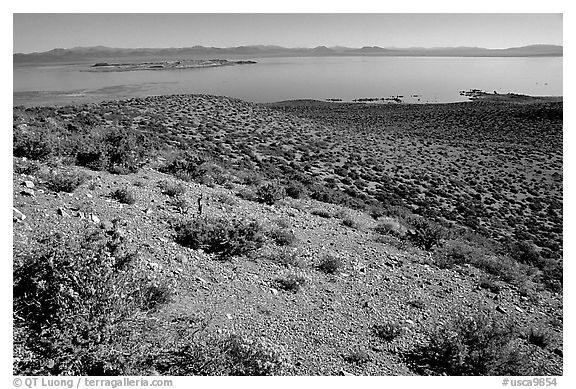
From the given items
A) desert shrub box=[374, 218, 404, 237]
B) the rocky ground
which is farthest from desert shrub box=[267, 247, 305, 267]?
desert shrub box=[374, 218, 404, 237]

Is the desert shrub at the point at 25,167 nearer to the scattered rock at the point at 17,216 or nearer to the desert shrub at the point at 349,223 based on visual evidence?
the scattered rock at the point at 17,216

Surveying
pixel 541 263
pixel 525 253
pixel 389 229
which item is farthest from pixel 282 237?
pixel 525 253

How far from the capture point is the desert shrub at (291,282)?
24.0 feet

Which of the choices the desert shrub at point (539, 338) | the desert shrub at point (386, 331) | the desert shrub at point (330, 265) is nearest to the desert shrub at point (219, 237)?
the desert shrub at point (330, 265)

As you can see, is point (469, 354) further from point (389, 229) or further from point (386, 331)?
point (389, 229)

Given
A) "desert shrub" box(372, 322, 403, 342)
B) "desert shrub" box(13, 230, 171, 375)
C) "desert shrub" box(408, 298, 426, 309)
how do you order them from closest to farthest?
"desert shrub" box(13, 230, 171, 375) < "desert shrub" box(372, 322, 403, 342) < "desert shrub" box(408, 298, 426, 309)

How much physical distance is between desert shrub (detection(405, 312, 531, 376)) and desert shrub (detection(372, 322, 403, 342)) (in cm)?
38

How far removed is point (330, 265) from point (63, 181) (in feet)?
19.8

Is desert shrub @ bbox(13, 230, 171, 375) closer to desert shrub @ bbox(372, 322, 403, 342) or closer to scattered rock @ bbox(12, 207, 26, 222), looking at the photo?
scattered rock @ bbox(12, 207, 26, 222)

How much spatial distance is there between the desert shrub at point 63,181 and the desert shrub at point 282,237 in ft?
14.7

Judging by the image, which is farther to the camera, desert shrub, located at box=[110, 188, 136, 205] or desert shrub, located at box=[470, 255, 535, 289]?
desert shrub, located at box=[470, 255, 535, 289]

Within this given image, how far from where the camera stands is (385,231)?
39.9 ft

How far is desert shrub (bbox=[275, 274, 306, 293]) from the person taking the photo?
7.32m

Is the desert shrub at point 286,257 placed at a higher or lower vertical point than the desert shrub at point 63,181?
lower
